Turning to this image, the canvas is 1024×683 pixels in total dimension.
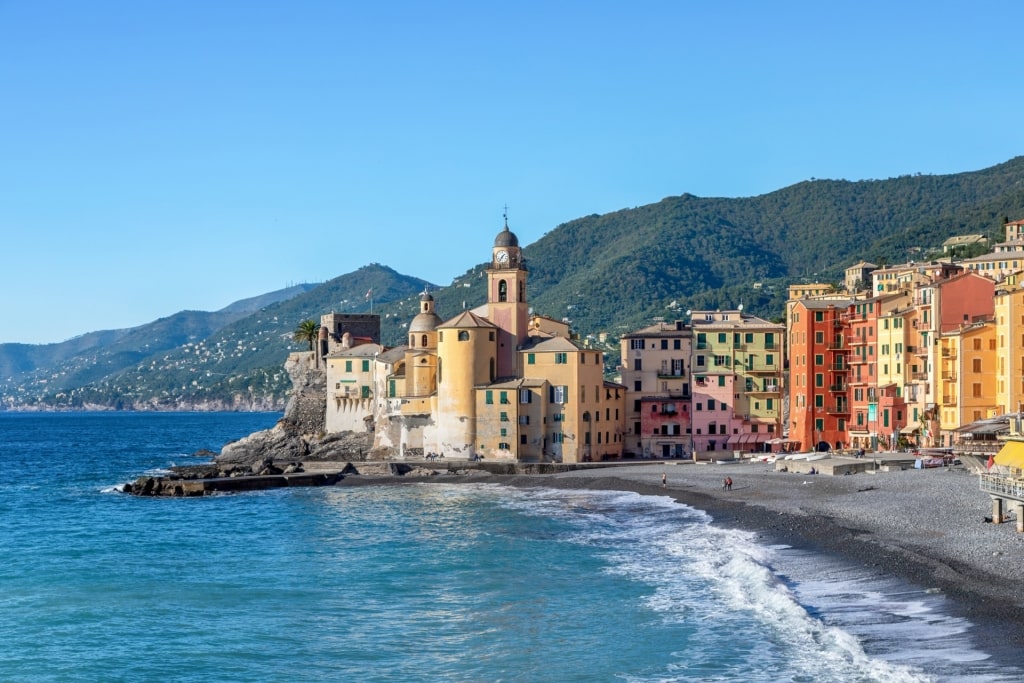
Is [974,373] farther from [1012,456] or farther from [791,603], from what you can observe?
[791,603]

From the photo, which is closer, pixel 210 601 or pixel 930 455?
pixel 210 601

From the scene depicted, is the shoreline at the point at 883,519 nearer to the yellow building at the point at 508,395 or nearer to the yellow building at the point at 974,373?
the yellow building at the point at 508,395

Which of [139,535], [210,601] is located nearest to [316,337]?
[139,535]

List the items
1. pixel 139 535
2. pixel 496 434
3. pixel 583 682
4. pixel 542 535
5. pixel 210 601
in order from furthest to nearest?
pixel 496 434 → pixel 139 535 → pixel 542 535 → pixel 210 601 → pixel 583 682

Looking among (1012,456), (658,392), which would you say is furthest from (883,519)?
(658,392)

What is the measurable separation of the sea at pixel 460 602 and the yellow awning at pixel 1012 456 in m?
7.87

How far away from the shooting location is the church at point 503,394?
3386 inches

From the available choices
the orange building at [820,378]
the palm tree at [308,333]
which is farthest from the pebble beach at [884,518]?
the palm tree at [308,333]

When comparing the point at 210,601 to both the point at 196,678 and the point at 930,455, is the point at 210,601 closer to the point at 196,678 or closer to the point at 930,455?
the point at 196,678

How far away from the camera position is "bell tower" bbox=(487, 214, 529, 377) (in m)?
90.1

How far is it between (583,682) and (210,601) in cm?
1803

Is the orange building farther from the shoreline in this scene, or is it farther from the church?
the church

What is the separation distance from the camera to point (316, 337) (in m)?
130

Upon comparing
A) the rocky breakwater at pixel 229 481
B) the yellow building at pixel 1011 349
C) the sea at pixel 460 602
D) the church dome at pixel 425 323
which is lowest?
the sea at pixel 460 602
